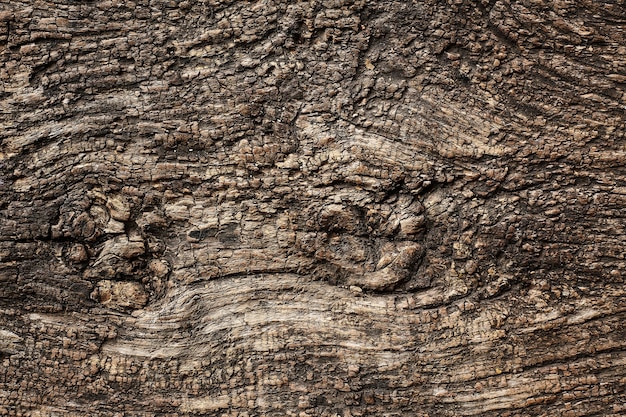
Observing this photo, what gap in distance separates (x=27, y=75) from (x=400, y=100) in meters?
1.38

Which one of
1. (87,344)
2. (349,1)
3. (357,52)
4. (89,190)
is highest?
(349,1)

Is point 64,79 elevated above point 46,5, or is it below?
below

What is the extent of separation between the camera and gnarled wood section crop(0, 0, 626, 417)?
7.50ft

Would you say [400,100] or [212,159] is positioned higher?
A: [400,100]

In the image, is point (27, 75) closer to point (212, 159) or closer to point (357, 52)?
point (212, 159)

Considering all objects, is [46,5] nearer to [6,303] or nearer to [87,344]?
[6,303]

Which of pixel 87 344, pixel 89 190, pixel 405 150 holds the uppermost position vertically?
pixel 405 150

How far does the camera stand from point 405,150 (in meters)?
2.32

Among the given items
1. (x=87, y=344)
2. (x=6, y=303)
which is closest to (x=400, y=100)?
(x=87, y=344)

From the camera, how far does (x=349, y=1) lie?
7.65 ft

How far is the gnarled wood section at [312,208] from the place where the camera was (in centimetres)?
229

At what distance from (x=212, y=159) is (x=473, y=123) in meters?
0.96

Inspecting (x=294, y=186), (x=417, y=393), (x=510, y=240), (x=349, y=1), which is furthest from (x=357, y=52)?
(x=417, y=393)

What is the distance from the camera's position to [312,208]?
7.68ft
